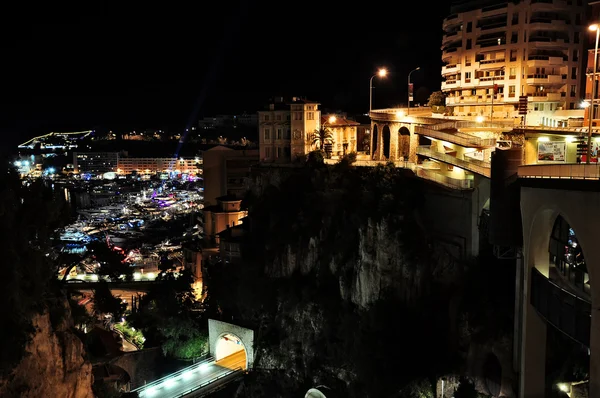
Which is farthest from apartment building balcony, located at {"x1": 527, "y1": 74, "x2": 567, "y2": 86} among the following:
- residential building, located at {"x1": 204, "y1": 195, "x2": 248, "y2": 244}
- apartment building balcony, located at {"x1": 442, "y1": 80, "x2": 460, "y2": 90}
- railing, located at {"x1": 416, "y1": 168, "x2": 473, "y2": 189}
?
residential building, located at {"x1": 204, "y1": 195, "x2": 248, "y2": 244}

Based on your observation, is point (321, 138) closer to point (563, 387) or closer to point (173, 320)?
point (173, 320)

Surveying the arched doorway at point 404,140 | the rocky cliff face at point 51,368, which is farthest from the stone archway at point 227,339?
the arched doorway at point 404,140

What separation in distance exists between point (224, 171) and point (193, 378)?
29.5m

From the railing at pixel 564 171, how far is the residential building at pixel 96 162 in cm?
16377

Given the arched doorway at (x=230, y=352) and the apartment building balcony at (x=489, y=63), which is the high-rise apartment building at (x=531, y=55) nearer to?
the apartment building balcony at (x=489, y=63)

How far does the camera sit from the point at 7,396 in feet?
75.2

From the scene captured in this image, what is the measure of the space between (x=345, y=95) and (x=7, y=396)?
6617 cm

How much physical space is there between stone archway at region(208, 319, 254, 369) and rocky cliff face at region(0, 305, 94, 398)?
10169mm

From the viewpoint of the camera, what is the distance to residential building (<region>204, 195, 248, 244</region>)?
53469 mm

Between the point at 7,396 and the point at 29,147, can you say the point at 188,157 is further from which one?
the point at 7,396

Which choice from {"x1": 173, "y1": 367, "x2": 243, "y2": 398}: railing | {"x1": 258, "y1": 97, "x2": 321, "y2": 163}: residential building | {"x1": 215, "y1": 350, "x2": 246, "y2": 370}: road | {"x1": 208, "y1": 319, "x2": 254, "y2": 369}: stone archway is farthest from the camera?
{"x1": 258, "y1": 97, "x2": 321, "y2": 163}: residential building

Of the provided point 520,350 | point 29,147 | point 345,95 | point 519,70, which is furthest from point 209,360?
point 29,147

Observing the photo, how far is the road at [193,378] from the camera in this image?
32.1 m

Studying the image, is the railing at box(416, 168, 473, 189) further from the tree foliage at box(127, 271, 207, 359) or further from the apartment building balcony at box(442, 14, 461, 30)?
the apartment building balcony at box(442, 14, 461, 30)
